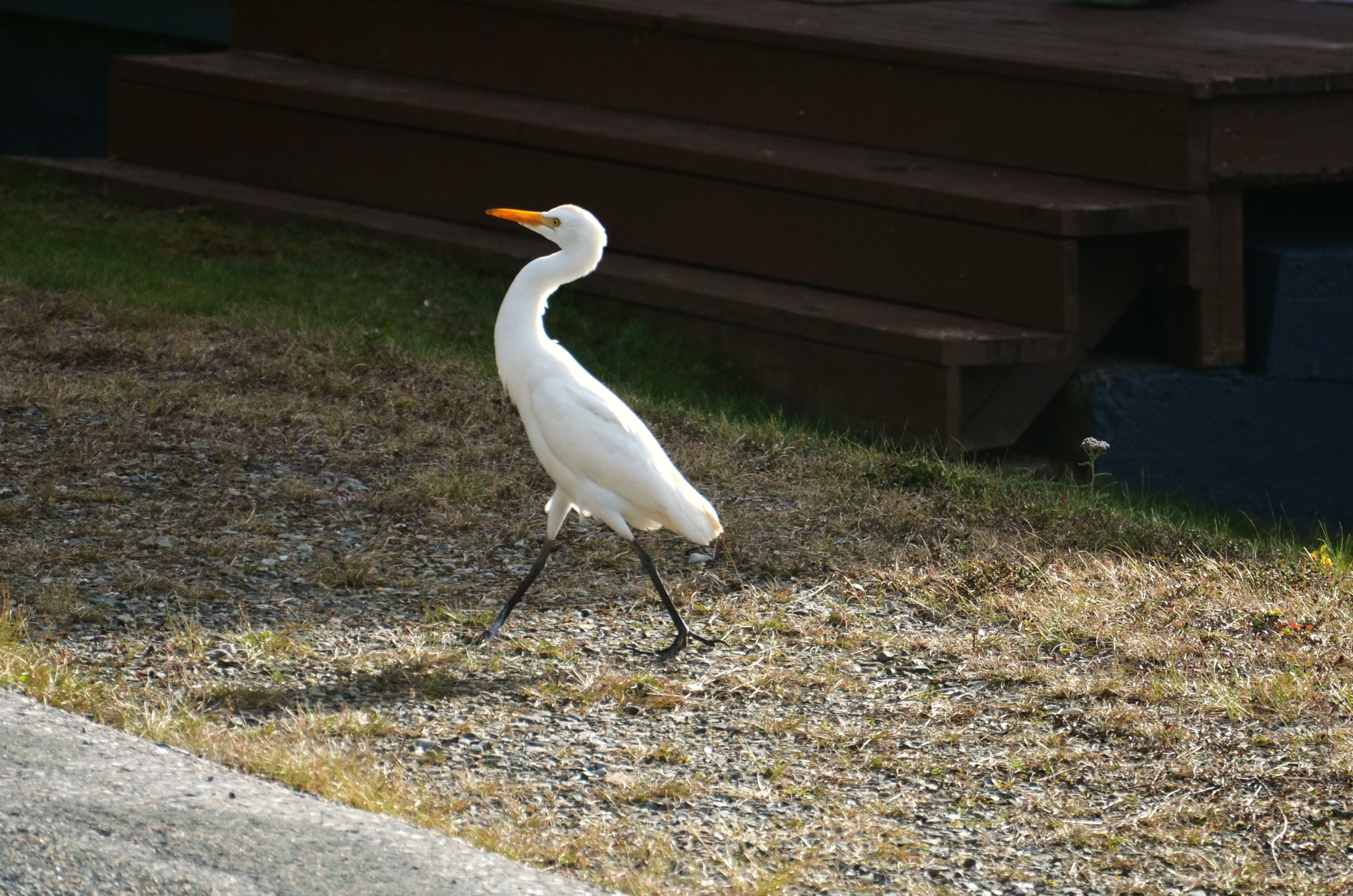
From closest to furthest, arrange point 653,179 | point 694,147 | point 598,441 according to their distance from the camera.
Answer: point 598,441 < point 694,147 < point 653,179

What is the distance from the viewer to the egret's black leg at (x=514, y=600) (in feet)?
13.1

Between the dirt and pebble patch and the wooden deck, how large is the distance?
91cm

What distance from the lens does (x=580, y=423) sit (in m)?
3.86

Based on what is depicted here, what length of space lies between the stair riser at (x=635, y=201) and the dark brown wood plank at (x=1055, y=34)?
742 millimetres

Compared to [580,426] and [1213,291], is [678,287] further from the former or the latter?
[580,426]

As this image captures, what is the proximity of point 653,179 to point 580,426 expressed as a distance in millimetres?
3670

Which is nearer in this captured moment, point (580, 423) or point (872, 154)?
point (580, 423)

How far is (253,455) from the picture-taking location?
520 centimetres

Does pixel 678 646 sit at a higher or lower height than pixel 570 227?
lower

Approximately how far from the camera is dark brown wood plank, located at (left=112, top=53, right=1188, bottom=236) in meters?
6.13

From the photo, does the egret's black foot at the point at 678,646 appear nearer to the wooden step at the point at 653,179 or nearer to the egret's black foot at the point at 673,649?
the egret's black foot at the point at 673,649

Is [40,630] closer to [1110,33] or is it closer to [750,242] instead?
[750,242]

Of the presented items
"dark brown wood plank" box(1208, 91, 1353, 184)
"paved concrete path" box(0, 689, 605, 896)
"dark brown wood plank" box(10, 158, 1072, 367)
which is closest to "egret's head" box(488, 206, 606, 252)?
"paved concrete path" box(0, 689, 605, 896)

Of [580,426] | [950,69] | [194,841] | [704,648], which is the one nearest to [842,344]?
[950,69]
